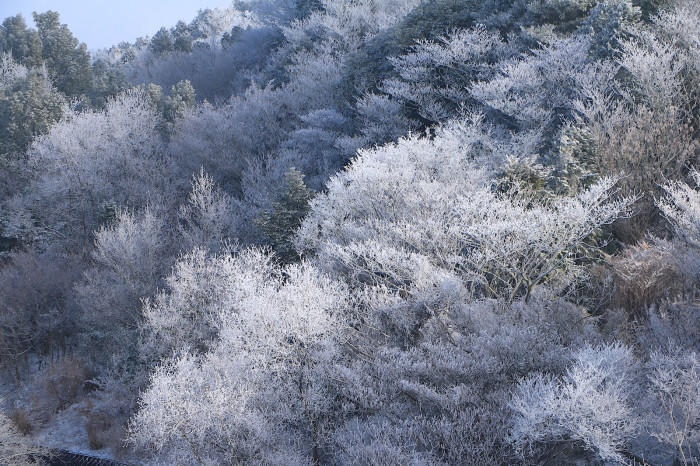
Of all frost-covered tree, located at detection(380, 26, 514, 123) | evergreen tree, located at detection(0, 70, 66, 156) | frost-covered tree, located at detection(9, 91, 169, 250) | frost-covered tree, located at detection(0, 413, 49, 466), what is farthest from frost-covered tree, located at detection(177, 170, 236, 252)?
evergreen tree, located at detection(0, 70, 66, 156)

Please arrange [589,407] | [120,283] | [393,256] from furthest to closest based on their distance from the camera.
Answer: [120,283] → [393,256] → [589,407]

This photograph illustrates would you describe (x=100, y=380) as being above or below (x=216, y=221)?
below

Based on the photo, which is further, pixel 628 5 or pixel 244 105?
pixel 244 105

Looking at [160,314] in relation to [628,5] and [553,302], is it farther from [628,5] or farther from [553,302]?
[628,5]

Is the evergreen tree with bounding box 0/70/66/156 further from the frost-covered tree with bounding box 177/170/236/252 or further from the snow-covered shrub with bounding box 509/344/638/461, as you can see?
the snow-covered shrub with bounding box 509/344/638/461

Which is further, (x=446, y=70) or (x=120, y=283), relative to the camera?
(x=446, y=70)

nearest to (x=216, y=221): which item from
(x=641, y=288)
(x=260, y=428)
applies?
(x=260, y=428)

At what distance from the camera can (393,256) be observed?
1642cm

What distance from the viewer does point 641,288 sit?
1408 centimetres

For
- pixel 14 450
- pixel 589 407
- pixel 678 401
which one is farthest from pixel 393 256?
pixel 14 450

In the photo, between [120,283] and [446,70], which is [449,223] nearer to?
[446,70]

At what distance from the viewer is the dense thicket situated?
12594 mm

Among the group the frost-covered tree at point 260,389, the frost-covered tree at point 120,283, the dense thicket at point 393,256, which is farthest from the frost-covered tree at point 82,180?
the frost-covered tree at point 260,389

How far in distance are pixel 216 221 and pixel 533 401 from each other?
64.0 ft
